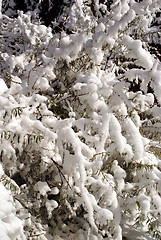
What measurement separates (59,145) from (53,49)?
971 mm

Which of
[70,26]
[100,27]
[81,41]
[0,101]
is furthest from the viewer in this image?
[70,26]

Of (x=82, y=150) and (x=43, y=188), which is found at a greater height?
(x=82, y=150)

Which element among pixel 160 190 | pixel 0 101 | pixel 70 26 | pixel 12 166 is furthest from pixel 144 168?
pixel 70 26

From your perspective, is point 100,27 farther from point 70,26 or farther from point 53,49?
point 70,26

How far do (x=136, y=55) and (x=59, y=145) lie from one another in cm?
98

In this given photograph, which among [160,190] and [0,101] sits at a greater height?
[0,101]

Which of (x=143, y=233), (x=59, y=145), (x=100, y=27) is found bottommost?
(x=143, y=233)

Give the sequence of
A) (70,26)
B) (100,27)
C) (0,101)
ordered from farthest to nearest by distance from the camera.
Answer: (70,26)
(100,27)
(0,101)

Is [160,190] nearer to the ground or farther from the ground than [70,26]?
nearer to the ground

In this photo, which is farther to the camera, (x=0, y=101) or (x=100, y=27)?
(x=100, y=27)

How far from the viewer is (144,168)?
2207 millimetres

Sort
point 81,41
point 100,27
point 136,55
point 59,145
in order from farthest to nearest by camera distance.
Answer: point 100,27 < point 81,41 < point 136,55 < point 59,145

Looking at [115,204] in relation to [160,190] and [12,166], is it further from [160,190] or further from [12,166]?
[12,166]

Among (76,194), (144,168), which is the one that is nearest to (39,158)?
(76,194)
